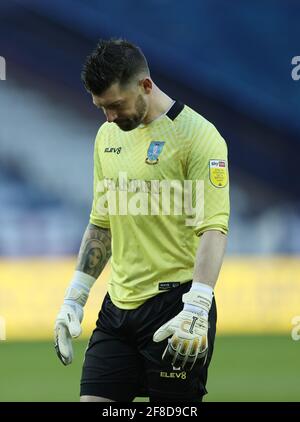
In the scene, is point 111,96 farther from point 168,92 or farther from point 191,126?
point 168,92

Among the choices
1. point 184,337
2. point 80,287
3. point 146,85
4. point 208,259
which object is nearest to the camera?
point 184,337

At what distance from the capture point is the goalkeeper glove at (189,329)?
455 cm

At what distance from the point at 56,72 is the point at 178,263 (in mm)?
12959

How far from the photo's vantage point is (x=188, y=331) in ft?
14.9

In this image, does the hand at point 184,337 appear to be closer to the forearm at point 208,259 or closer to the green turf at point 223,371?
the forearm at point 208,259

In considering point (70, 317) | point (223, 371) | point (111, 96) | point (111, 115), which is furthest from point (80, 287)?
point (223, 371)

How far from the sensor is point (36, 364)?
37.4 feet

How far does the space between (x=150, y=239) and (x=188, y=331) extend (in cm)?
53

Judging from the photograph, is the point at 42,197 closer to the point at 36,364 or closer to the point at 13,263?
the point at 13,263

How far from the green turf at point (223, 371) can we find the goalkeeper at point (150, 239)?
4.09m

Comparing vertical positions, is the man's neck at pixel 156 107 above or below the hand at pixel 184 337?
above

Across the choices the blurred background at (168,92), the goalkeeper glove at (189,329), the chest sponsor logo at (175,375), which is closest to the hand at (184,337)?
the goalkeeper glove at (189,329)

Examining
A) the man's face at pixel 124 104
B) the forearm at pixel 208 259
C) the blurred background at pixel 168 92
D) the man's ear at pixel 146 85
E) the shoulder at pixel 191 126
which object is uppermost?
the blurred background at pixel 168 92

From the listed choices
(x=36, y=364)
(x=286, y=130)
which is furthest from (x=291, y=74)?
(x=36, y=364)
